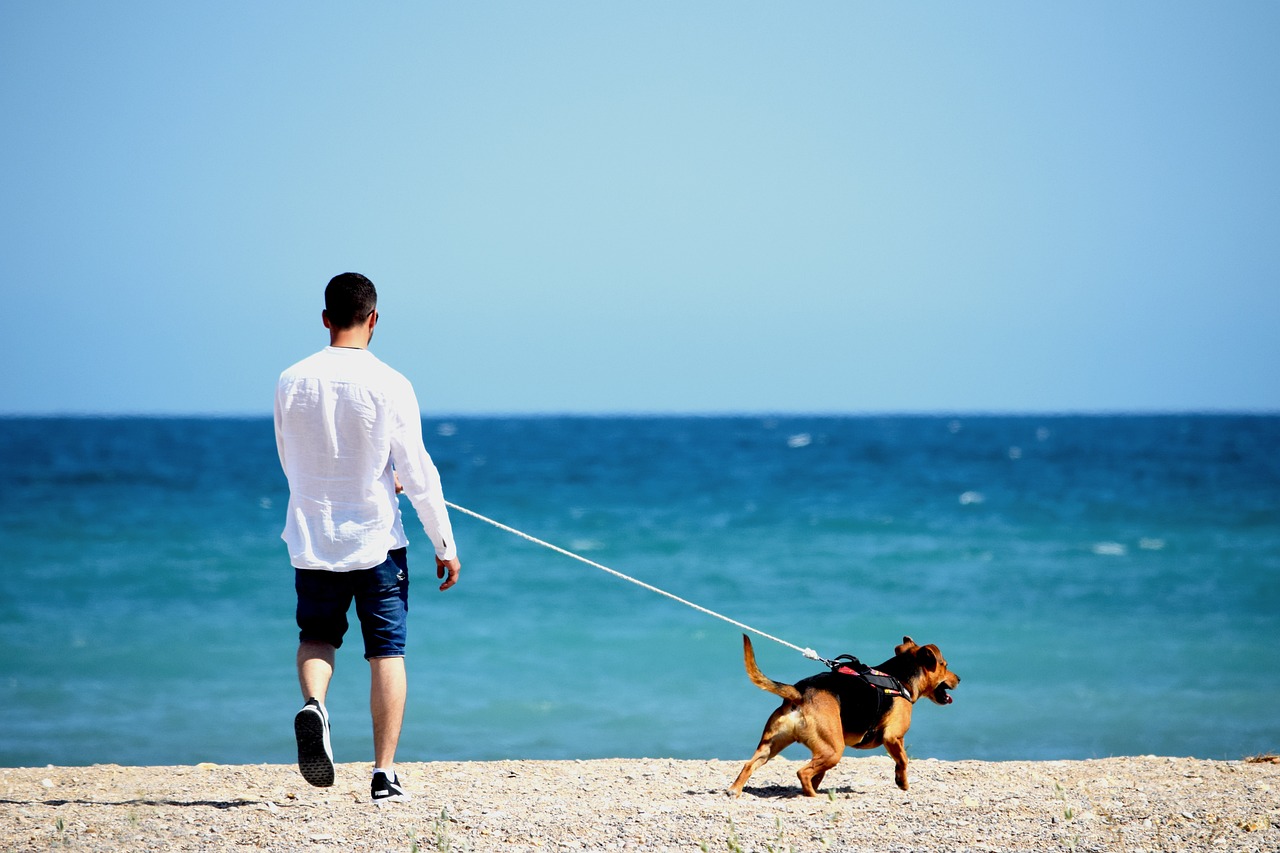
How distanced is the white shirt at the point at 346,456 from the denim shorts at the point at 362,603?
0.07 meters

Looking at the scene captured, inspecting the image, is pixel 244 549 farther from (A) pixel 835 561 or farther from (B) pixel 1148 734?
(B) pixel 1148 734

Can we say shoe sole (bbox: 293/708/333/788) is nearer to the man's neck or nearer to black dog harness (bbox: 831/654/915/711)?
the man's neck

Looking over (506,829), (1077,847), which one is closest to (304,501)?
(506,829)

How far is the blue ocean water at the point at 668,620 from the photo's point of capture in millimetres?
7527

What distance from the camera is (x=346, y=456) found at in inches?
152

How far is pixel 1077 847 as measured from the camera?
3.68 metres

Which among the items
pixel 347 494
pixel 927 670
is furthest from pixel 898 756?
pixel 347 494

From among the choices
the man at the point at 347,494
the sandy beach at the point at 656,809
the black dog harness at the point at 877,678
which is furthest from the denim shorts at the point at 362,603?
the black dog harness at the point at 877,678

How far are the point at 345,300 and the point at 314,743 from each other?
1468mm

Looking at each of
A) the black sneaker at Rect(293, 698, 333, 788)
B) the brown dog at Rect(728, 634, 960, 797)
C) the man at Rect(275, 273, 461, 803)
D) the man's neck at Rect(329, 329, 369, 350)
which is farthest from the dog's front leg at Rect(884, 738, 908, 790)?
the man's neck at Rect(329, 329, 369, 350)

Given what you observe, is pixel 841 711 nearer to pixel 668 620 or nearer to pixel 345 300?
pixel 345 300

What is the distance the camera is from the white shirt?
12.6ft

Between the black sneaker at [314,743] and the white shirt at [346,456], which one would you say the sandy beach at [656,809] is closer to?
the black sneaker at [314,743]

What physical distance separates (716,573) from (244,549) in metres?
6.53
